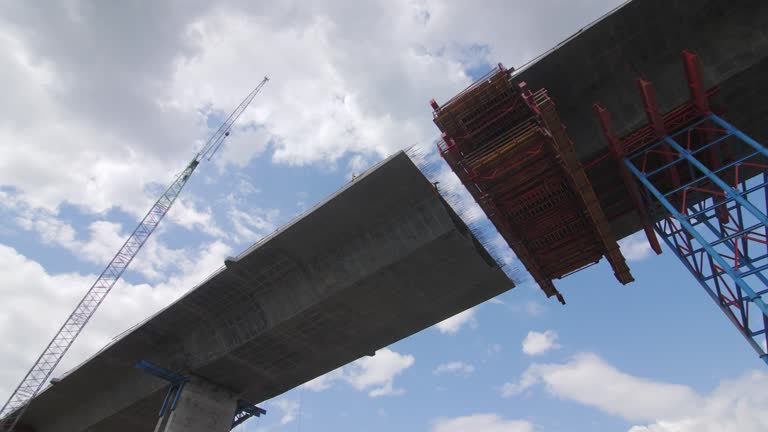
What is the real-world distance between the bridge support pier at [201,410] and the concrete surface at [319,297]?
24.5 inches

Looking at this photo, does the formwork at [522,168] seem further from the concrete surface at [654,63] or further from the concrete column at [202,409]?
the concrete column at [202,409]

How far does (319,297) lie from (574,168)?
11600mm

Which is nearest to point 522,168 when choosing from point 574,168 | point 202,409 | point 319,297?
point 574,168

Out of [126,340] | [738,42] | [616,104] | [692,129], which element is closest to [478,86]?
[616,104]

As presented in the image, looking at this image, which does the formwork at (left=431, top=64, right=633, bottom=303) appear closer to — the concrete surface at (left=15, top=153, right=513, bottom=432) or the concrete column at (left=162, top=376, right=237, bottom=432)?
the concrete surface at (left=15, top=153, right=513, bottom=432)

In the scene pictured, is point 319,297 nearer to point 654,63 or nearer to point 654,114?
point 654,114

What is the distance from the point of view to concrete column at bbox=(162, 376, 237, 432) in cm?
2411

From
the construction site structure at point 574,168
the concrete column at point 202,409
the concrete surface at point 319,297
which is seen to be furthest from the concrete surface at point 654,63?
the concrete column at point 202,409

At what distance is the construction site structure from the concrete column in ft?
61.2

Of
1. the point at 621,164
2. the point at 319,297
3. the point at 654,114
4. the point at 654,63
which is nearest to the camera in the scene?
the point at 654,114

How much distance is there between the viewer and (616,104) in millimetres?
16094

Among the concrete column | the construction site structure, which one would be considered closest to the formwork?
the construction site structure

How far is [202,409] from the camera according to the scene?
2509 cm

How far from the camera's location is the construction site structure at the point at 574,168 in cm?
1407
